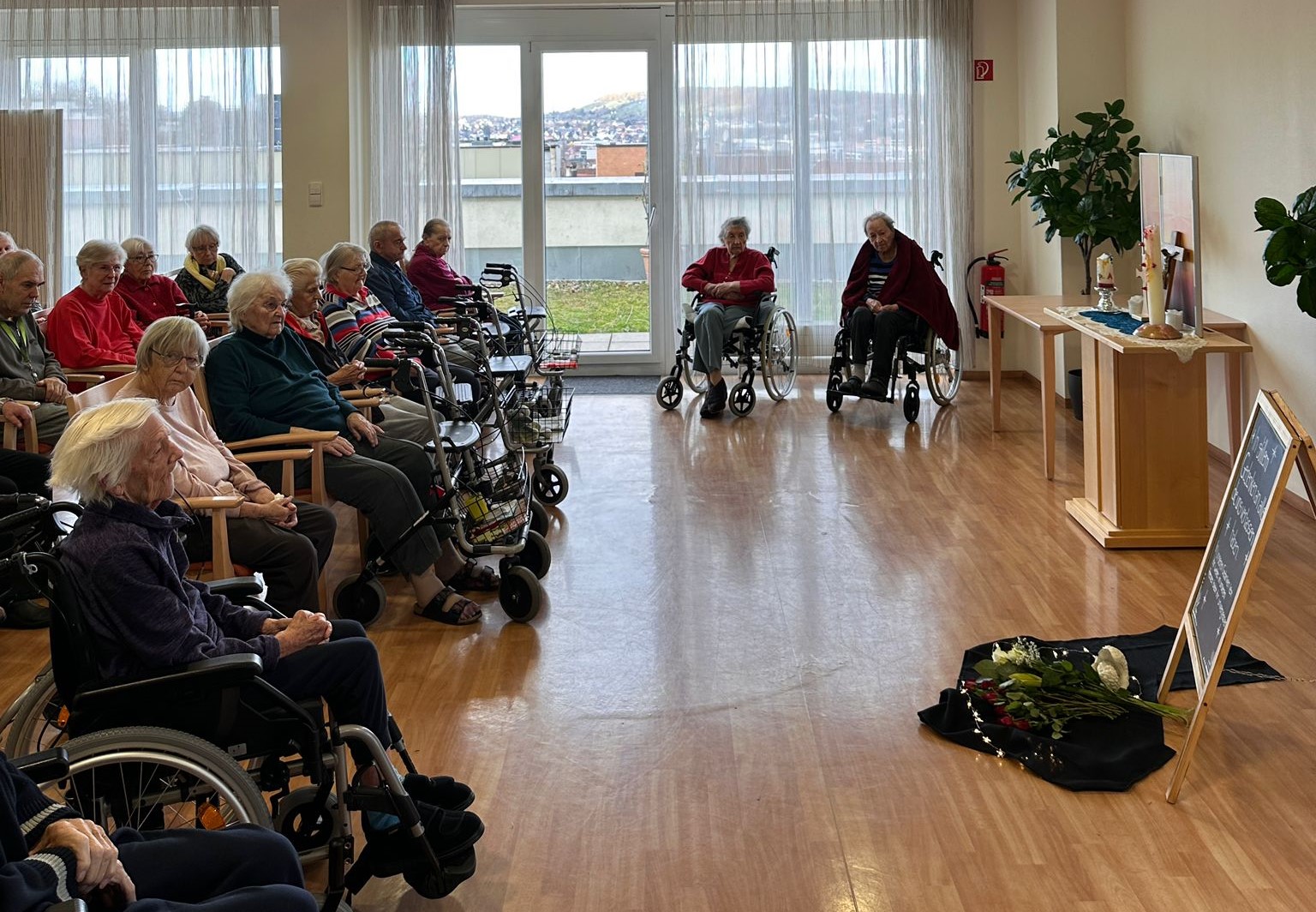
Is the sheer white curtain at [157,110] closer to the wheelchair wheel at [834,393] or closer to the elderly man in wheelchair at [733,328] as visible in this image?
the elderly man in wheelchair at [733,328]

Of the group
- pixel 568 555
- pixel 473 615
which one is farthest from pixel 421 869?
pixel 568 555

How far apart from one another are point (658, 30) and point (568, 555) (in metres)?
5.41

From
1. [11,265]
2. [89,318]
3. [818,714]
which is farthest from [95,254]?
[818,714]

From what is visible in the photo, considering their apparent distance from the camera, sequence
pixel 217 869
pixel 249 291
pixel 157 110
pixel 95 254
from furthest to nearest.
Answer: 1. pixel 157 110
2. pixel 95 254
3. pixel 249 291
4. pixel 217 869

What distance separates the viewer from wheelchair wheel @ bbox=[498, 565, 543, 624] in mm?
4629

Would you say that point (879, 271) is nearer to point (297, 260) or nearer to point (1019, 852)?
point (297, 260)

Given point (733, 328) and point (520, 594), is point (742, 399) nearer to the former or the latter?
point (733, 328)

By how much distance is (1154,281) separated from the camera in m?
5.35

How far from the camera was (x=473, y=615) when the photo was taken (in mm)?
4656

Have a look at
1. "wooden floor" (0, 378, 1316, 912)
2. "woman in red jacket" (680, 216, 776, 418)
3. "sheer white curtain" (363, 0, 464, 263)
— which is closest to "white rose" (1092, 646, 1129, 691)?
"wooden floor" (0, 378, 1316, 912)

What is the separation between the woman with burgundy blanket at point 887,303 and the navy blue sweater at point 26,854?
6.56 meters

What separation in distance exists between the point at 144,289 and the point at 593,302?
3628 millimetres

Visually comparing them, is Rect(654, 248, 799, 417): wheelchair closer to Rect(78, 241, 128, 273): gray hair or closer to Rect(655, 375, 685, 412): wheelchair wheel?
Rect(655, 375, 685, 412): wheelchair wheel

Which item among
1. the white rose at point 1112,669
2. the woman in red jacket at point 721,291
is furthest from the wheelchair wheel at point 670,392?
the white rose at point 1112,669
